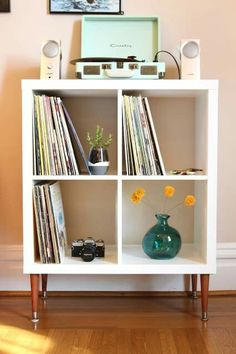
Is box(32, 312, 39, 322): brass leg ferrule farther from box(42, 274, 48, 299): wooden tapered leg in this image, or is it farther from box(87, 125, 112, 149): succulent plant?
box(87, 125, 112, 149): succulent plant

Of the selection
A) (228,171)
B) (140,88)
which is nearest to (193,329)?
(228,171)

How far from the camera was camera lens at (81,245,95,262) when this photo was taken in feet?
6.01

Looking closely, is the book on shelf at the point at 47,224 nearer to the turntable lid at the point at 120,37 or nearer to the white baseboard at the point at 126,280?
the white baseboard at the point at 126,280

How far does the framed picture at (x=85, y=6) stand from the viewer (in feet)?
6.61

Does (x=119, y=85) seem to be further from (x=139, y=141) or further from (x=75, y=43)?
(x=75, y=43)

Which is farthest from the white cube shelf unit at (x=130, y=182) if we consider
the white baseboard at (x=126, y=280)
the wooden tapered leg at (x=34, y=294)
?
the white baseboard at (x=126, y=280)

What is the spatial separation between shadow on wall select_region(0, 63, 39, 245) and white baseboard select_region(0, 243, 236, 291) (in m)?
0.16

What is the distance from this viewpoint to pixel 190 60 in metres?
1.82

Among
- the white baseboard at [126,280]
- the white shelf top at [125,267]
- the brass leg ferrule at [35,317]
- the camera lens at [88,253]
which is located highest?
the camera lens at [88,253]

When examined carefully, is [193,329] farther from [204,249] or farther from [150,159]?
[150,159]

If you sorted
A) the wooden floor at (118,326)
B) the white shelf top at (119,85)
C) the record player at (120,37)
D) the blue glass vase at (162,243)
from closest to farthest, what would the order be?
the wooden floor at (118,326)
the white shelf top at (119,85)
the blue glass vase at (162,243)
the record player at (120,37)

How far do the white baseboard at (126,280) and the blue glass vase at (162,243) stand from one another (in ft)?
0.91

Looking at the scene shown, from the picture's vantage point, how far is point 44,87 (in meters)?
1.76

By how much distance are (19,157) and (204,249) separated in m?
0.89
